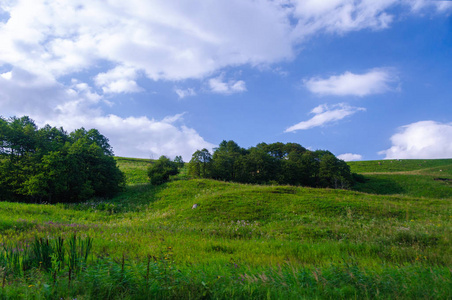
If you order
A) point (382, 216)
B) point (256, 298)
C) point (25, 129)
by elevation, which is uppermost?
point (25, 129)

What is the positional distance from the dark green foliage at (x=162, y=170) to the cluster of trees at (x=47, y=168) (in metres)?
5.15

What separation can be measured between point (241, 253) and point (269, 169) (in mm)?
39703

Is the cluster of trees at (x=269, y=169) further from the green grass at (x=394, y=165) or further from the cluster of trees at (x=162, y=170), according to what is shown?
the green grass at (x=394, y=165)

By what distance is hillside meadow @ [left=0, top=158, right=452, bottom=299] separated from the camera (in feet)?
13.4

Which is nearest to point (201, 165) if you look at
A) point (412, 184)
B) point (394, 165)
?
point (412, 184)

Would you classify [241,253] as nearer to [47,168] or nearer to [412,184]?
[47,168]

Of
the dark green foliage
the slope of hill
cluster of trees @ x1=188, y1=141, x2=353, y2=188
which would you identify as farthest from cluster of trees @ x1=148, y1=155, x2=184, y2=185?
the slope of hill

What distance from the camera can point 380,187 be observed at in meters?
50.6

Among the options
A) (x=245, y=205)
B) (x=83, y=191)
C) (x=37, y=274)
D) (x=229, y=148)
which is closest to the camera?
(x=37, y=274)

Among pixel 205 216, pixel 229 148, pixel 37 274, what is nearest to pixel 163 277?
pixel 37 274

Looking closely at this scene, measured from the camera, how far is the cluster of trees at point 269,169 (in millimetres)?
44188

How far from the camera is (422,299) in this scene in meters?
3.80

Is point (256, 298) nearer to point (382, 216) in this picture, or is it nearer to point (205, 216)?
Result: point (205, 216)

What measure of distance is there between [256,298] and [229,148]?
5286cm
